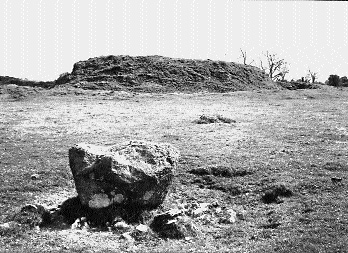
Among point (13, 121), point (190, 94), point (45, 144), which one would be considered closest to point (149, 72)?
point (190, 94)

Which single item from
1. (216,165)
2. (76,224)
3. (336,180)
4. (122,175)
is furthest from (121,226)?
(336,180)

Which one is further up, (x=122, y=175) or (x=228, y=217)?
(x=122, y=175)

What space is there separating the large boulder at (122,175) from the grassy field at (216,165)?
1.18 meters

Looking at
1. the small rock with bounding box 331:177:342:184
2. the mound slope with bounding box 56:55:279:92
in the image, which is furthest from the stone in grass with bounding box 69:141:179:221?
the mound slope with bounding box 56:55:279:92

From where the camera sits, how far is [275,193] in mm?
15586

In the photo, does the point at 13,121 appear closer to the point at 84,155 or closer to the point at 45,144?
the point at 45,144

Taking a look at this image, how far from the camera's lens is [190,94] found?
162ft

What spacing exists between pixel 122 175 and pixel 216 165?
6223 mm

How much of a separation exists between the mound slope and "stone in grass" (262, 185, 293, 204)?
36.0m

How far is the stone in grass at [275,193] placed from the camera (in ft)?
50.5

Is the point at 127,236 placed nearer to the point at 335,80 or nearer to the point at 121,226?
the point at 121,226

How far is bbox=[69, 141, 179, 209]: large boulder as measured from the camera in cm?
1359

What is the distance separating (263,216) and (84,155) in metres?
6.15

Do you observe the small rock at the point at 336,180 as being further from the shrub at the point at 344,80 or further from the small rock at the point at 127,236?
the shrub at the point at 344,80
